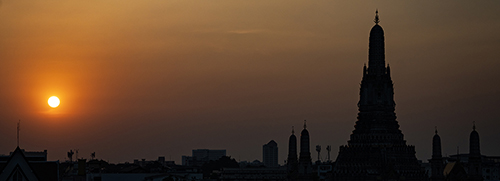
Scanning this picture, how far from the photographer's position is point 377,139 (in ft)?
622

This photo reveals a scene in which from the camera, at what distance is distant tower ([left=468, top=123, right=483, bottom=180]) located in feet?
595

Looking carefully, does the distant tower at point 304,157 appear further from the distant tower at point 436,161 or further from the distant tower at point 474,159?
the distant tower at point 474,159

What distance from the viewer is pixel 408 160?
186875mm

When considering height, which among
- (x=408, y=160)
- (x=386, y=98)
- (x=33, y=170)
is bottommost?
(x=33, y=170)

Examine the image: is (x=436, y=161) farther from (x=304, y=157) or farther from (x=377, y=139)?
(x=304, y=157)

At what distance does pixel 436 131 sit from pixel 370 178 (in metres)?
15.3

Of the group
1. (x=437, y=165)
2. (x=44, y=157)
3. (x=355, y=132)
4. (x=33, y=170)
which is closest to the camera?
(x=33, y=170)

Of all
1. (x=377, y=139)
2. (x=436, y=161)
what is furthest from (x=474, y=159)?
(x=377, y=139)

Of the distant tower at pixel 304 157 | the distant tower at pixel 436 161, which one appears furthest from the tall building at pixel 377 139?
the distant tower at pixel 304 157

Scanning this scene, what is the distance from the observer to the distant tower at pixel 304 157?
18562 centimetres

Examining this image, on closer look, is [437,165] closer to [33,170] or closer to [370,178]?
[370,178]

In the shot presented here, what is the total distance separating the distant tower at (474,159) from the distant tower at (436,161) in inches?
204

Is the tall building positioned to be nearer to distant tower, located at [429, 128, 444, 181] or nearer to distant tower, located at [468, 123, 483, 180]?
distant tower, located at [429, 128, 444, 181]

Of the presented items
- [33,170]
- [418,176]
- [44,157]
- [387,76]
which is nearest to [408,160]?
[418,176]
